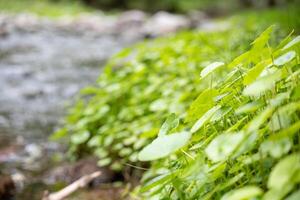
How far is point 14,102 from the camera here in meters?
5.00

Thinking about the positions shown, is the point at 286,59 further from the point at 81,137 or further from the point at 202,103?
the point at 81,137

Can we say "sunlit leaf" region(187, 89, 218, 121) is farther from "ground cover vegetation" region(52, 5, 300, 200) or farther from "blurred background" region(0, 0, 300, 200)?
"blurred background" region(0, 0, 300, 200)

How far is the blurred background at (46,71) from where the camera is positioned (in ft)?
9.84

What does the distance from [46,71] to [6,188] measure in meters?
3.93

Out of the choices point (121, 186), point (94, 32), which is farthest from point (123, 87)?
point (94, 32)

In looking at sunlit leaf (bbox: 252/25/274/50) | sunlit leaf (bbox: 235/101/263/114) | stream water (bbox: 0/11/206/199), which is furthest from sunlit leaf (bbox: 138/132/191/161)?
stream water (bbox: 0/11/206/199)

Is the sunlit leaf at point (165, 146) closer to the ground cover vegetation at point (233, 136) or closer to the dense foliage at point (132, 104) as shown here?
the ground cover vegetation at point (233, 136)

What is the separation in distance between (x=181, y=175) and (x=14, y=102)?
4134mm

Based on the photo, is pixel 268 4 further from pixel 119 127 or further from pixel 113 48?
pixel 119 127

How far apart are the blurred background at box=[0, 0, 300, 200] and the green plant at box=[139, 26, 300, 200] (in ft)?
3.06

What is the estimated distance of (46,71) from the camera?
6.45 meters

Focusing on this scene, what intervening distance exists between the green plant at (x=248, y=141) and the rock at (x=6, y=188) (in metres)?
1.57

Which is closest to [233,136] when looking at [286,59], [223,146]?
[223,146]

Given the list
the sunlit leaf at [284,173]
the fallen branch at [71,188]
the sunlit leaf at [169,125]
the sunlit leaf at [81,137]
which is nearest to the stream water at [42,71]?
the fallen branch at [71,188]
